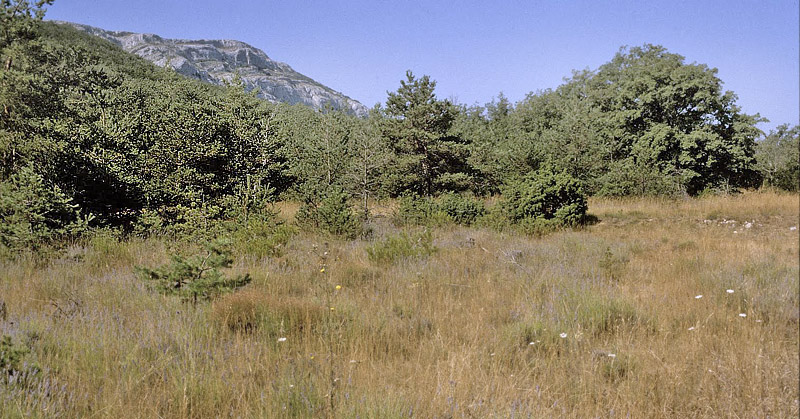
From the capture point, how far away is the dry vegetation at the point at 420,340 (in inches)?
87.5

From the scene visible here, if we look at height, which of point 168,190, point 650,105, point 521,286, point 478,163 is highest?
point 650,105

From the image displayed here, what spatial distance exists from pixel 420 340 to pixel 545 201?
8.65 metres

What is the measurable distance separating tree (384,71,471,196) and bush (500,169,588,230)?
593cm

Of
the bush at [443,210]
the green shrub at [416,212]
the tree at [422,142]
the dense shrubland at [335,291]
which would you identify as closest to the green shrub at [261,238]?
the dense shrubland at [335,291]

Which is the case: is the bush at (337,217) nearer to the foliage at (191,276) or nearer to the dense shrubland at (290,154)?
the dense shrubland at (290,154)

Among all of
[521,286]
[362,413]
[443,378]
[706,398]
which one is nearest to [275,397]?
[362,413]

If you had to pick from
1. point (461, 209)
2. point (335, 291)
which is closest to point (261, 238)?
point (335, 291)

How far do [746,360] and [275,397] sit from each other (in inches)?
121

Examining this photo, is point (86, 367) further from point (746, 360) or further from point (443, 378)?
point (746, 360)

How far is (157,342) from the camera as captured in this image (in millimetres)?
2877

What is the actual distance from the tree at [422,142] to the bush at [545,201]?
5931mm

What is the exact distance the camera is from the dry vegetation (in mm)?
2223

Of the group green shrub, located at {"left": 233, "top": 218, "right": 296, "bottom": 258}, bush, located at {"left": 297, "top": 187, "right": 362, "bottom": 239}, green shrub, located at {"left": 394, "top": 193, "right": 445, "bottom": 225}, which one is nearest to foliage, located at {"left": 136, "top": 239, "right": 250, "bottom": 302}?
green shrub, located at {"left": 233, "top": 218, "right": 296, "bottom": 258}

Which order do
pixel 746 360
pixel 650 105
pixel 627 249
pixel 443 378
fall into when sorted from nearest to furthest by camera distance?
pixel 443 378
pixel 746 360
pixel 627 249
pixel 650 105
